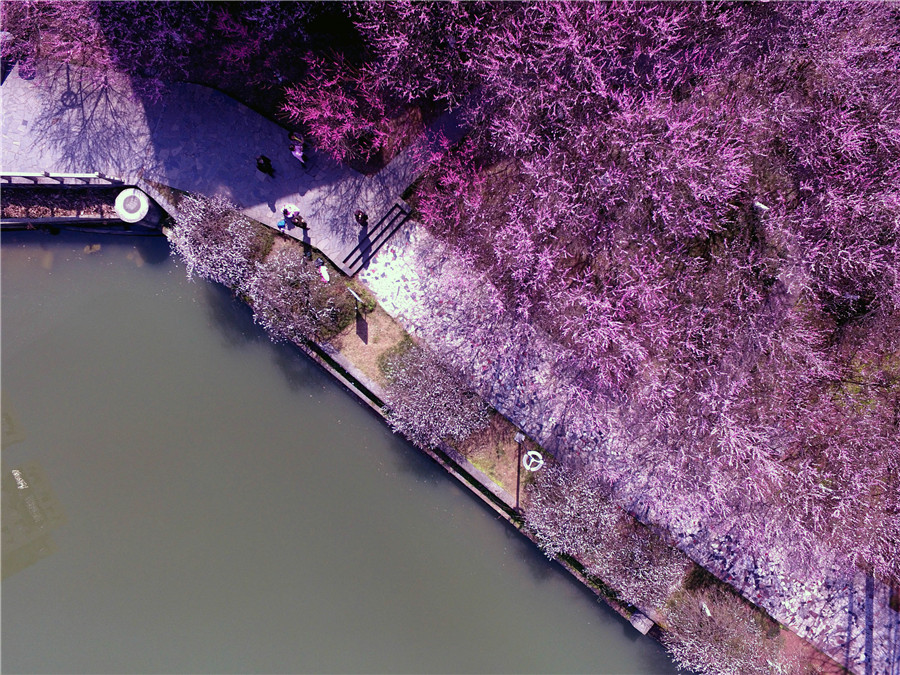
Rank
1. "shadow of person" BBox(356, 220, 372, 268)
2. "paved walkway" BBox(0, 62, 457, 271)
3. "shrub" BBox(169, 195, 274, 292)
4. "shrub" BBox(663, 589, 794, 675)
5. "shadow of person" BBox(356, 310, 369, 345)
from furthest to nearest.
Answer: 1. "shadow of person" BBox(356, 310, 369, 345)
2. "shadow of person" BBox(356, 220, 372, 268)
3. "paved walkway" BBox(0, 62, 457, 271)
4. "shrub" BBox(663, 589, 794, 675)
5. "shrub" BBox(169, 195, 274, 292)

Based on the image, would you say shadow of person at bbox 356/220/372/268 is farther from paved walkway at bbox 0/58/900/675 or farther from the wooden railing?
the wooden railing

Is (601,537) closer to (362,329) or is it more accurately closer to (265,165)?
(362,329)

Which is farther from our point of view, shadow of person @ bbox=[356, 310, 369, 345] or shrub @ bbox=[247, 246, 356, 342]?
shadow of person @ bbox=[356, 310, 369, 345]

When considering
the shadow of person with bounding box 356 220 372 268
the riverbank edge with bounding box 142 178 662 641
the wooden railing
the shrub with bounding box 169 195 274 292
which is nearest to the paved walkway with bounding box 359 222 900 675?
the shadow of person with bounding box 356 220 372 268

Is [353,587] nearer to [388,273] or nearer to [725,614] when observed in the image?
[388,273]

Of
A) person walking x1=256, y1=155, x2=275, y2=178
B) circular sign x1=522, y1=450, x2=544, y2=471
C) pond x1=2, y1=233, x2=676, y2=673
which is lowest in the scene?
pond x1=2, y1=233, x2=676, y2=673

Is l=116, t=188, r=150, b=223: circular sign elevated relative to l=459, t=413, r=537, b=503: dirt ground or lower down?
lower down
